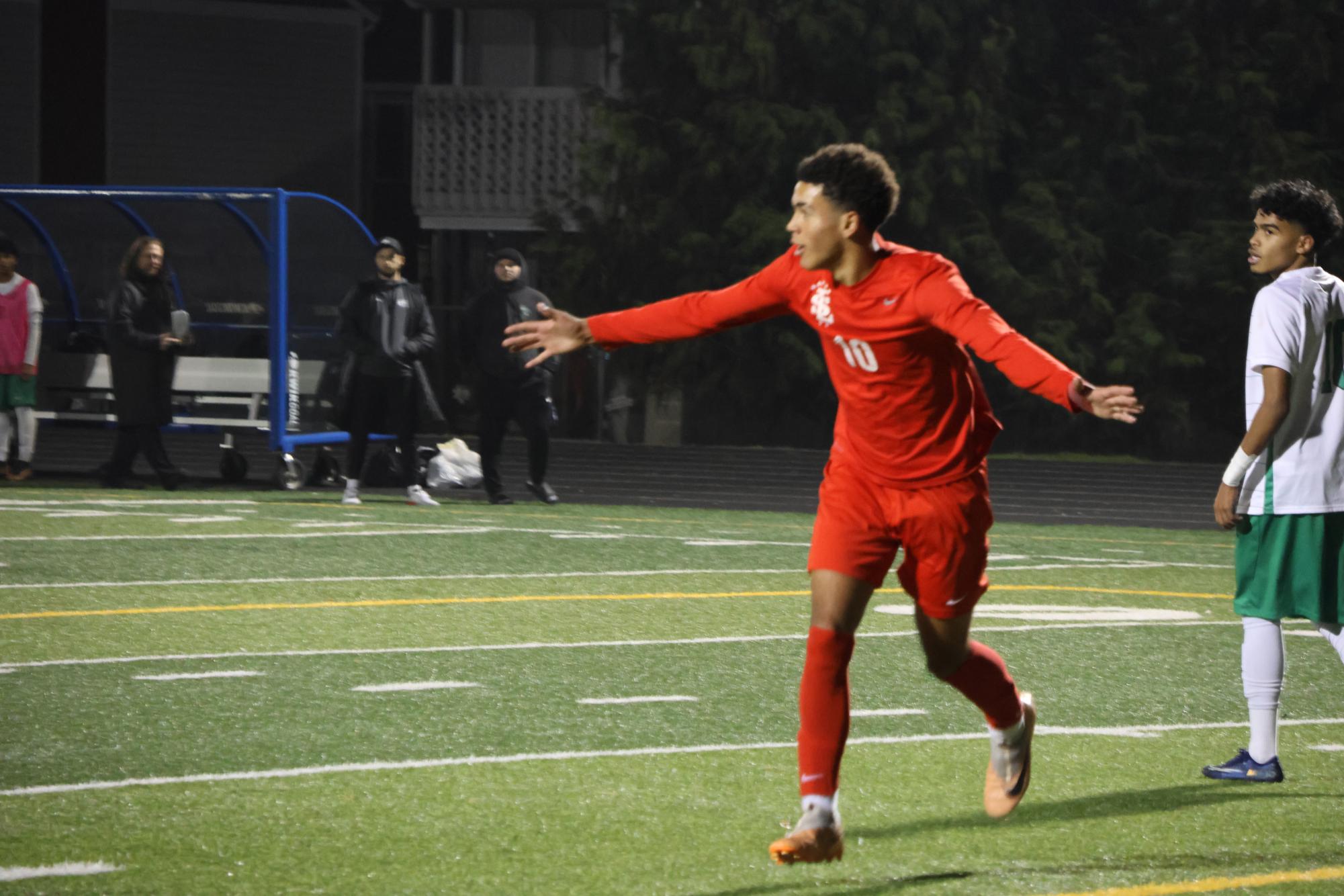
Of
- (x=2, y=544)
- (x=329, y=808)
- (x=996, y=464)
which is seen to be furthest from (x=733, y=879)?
(x=996, y=464)

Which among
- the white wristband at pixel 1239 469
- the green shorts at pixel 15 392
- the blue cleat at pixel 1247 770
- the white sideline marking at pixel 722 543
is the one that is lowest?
the white sideline marking at pixel 722 543

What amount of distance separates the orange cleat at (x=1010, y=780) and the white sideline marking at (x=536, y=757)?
1.43m

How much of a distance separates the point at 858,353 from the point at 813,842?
52.7 inches

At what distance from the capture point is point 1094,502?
71.2 ft

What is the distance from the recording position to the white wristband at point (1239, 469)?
22.0ft

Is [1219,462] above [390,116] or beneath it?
beneath

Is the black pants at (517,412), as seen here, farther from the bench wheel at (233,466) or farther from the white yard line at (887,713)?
the white yard line at (887,713)

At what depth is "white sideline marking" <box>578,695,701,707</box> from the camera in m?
8.23

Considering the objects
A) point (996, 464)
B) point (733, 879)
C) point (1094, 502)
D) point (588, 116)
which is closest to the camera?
point (733, 879)

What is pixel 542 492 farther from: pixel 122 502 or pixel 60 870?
pixel 60 870

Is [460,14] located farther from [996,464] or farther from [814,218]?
[814,218]

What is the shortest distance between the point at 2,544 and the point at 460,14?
80.8 feet

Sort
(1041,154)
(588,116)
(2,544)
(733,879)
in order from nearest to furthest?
1. (733,879)
2. (2,544)
3. (1041,154)
4. (588,116)

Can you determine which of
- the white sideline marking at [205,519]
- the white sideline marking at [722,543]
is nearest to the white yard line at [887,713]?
the white sideline marking at [722,543]
